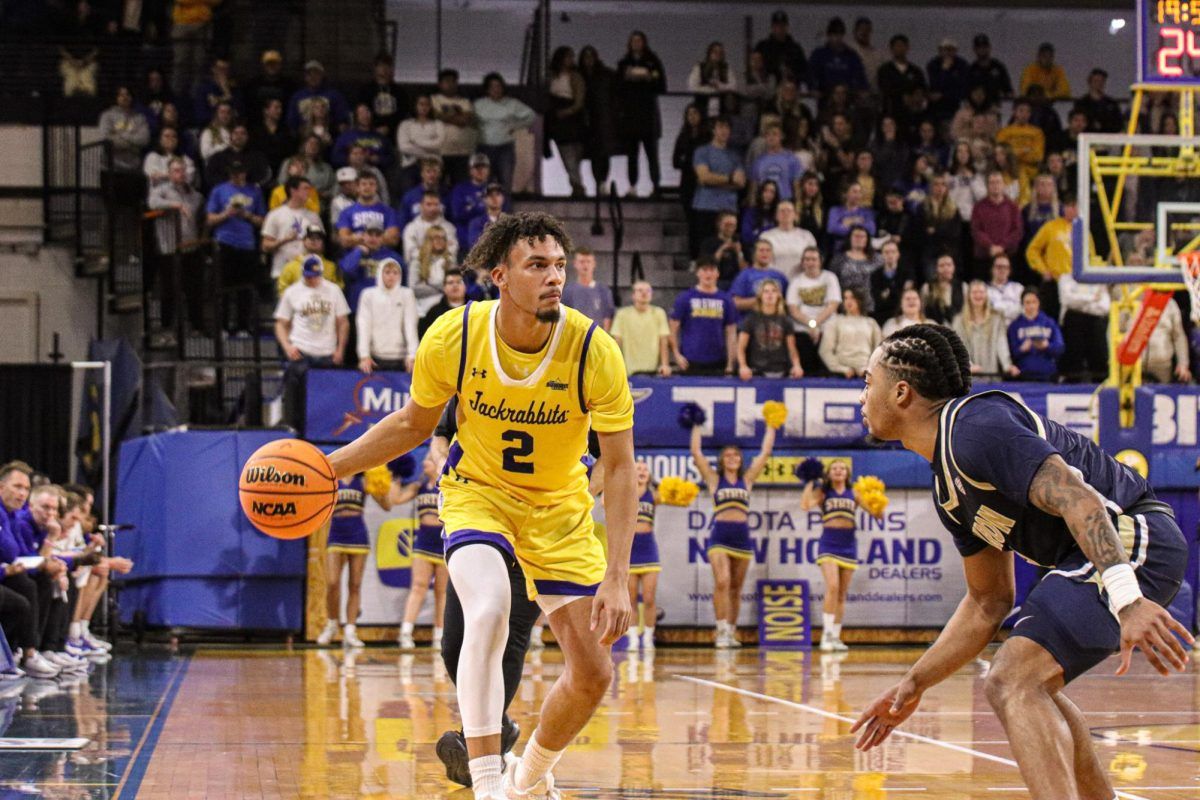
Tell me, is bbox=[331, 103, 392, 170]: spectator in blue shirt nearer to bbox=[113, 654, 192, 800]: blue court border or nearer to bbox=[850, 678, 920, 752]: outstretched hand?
bbox=[113, 654, 192, 800]: blue court border

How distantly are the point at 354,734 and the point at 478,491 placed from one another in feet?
11.6

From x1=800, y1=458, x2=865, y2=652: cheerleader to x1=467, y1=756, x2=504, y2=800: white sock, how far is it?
39.1 ft

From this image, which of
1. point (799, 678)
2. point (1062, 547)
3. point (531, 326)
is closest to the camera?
point (1062, 547)

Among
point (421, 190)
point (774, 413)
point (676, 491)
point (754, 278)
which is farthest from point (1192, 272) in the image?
point (421, 190)

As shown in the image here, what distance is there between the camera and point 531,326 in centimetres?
676

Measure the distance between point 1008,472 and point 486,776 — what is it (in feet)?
7.95

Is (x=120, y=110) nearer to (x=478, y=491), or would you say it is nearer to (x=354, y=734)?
(x=354, y=734)

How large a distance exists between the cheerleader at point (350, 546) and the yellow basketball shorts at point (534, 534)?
10.5 m

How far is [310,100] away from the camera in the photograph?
67.4 ft

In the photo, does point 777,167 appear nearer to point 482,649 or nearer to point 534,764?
point 534,764

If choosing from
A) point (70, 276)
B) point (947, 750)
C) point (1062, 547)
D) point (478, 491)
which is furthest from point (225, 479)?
point (1062, 547)

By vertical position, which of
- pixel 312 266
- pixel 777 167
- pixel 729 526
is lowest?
pixel 729 526

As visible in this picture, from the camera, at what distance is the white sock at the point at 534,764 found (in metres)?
6.98

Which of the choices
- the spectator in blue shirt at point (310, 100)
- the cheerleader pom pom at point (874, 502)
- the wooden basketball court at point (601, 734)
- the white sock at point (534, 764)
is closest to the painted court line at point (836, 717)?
the wooden basketball court at point (601, 734)
